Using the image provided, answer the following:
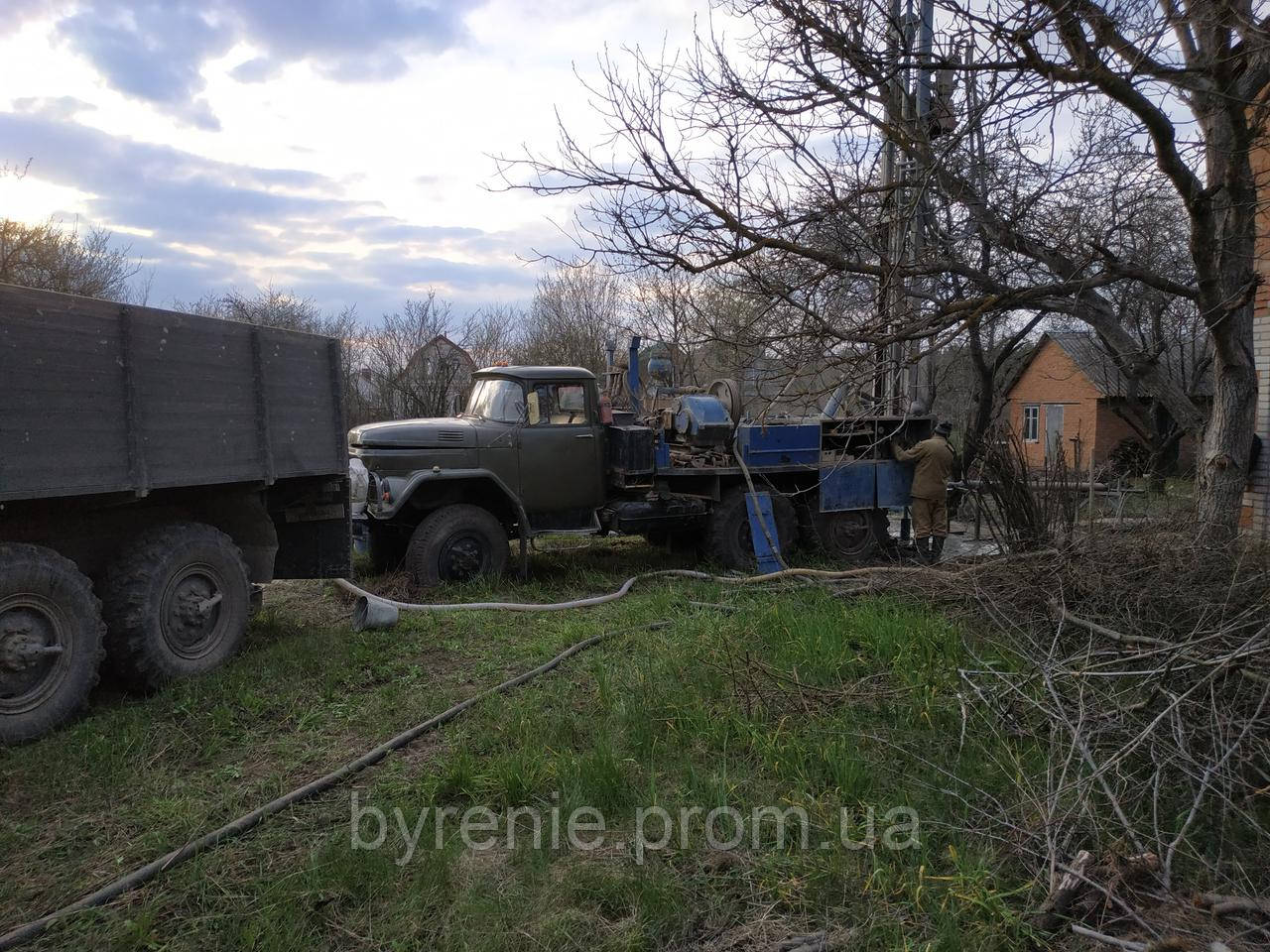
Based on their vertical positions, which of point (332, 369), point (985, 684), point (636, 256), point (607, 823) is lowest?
point (607, 823)

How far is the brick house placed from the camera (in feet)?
72.5

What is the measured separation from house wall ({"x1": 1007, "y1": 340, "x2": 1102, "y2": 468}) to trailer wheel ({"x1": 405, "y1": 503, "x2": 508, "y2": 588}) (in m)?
23.0

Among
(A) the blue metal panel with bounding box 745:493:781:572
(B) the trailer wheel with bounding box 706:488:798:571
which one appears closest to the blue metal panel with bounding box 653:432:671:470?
(B) the trailer wheel with bounding box 706:488:798:571

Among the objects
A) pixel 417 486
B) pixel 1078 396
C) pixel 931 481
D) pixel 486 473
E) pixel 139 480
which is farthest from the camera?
pixel 1078 396

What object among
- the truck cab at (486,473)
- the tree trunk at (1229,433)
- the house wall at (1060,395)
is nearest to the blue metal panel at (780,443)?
the truck cab at (486,473)

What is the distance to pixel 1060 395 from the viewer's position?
30281mm

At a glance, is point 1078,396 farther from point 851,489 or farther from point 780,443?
point 780,443

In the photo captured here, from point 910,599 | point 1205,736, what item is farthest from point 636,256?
point 1205,736

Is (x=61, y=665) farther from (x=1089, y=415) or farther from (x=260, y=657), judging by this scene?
(x=1089, y=415)

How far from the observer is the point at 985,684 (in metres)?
4.17

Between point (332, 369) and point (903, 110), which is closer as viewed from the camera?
point (903, 110)

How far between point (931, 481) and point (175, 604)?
309 inches

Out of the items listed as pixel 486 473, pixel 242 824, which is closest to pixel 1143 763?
pixel 242 824

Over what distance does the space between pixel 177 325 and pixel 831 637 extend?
4424 millimetres
